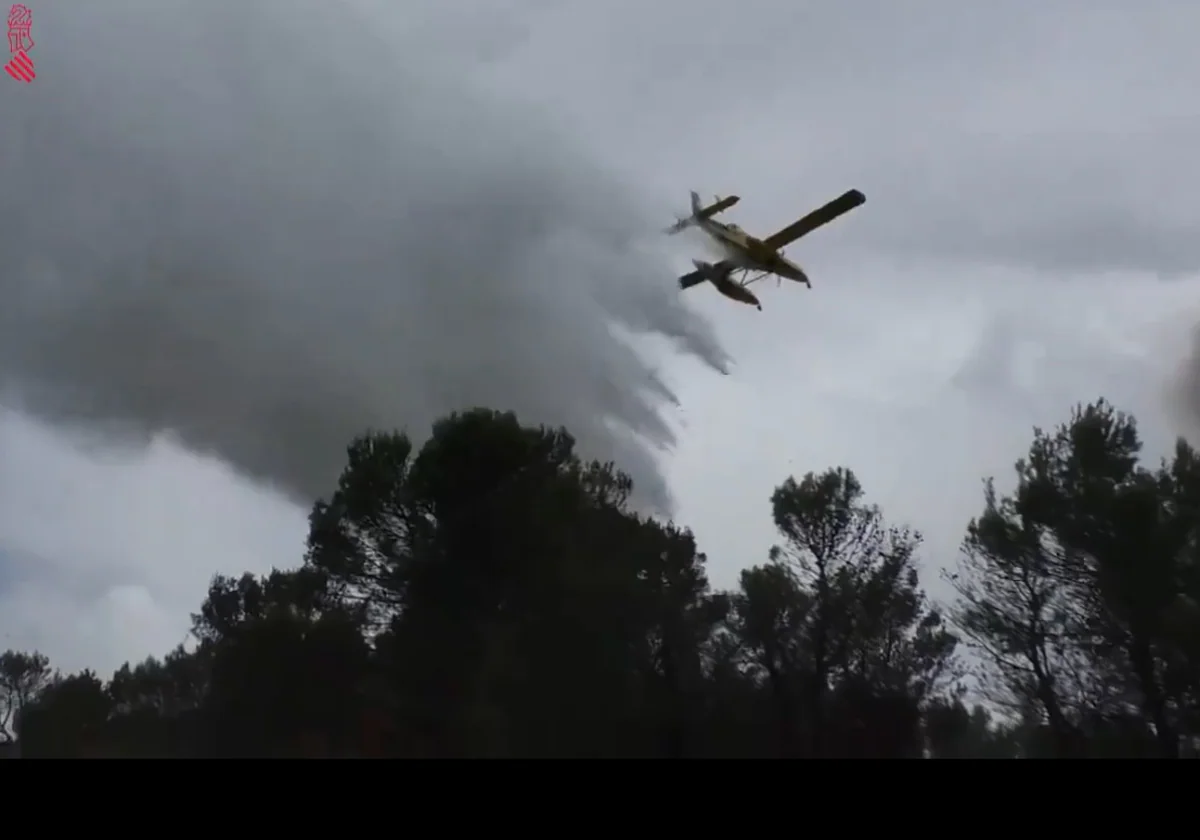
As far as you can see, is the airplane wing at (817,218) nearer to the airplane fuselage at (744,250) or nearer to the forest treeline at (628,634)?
the airplane fuselage at (744,250)

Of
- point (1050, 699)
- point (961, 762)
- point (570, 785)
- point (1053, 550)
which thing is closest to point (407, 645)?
point (570, 785)

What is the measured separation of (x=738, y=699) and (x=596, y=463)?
55.6 inches

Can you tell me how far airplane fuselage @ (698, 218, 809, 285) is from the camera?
3.96 m

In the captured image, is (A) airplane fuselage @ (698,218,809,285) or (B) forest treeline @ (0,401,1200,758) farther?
(A) airplane fuselage @ (698,218,809,285)

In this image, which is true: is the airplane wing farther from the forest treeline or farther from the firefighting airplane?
the forest treeline

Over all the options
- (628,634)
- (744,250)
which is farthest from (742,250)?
(628,634)

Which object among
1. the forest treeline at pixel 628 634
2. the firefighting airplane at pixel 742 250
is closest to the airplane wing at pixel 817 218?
the firefighting airplane at pixel 742 250

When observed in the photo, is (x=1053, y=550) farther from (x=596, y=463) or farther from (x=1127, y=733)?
(x=596, y=463)

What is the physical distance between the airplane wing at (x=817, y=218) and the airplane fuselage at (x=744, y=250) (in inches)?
1.8

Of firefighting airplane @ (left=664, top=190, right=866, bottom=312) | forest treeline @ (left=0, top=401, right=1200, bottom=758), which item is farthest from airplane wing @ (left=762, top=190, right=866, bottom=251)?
forest treeline @ (left=0, top=401, right=1200, bottom=758)

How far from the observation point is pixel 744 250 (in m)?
3.97

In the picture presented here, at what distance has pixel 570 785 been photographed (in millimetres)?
1895

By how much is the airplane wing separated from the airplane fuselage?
46 mm

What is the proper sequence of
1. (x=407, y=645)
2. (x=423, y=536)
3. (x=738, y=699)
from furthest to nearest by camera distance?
(x=423, y=536)
(x=407, y=645)
(x=738, y=699)
